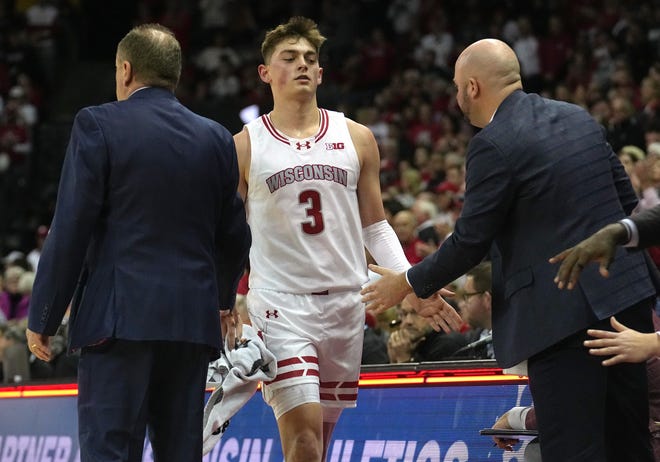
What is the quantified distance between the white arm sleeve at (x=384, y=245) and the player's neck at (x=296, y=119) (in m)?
0.60

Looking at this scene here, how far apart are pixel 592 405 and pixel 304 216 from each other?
2019 millimetres

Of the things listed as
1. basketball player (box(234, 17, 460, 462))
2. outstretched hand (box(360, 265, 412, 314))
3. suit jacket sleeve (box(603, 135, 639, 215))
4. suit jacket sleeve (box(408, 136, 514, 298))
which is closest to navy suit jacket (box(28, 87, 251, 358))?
outstretched hand (box(360, 265, 412, 314))

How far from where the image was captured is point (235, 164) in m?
5.32

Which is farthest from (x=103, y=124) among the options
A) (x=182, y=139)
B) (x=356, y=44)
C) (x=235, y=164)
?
(x=356, y=44)

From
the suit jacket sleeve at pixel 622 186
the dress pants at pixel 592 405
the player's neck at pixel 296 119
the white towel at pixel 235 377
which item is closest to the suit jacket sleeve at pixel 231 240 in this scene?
the white towel at pixel 235 377

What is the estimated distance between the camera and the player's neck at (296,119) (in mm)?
6453

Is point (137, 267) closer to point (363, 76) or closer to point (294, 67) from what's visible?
point (294, 67)

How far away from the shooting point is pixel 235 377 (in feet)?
20.2

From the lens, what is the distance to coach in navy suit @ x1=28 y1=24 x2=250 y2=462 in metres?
4.81

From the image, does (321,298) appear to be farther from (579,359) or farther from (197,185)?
(579,359)

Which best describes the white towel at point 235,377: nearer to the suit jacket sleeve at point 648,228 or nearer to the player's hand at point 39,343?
the player's hand at point 39,343

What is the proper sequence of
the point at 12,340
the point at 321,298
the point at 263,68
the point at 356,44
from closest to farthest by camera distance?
the point at 321,298
the point at 263,68
the point at 12,340
the point at 356,44

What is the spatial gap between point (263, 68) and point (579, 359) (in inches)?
105

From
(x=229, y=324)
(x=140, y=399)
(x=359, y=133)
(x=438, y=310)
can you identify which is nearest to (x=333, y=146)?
(x=359, y=133)
